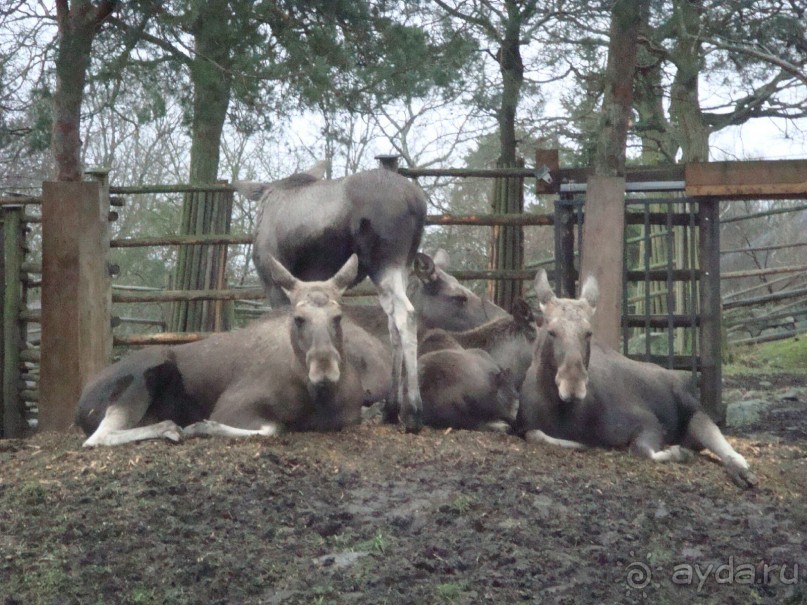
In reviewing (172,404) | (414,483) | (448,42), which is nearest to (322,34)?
(448,42)

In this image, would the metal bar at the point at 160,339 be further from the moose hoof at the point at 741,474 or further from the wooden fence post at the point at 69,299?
the moose hoof at the point at 741,474

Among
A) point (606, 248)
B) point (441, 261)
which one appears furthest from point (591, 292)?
point (441, 261)

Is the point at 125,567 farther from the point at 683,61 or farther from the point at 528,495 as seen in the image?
the point at 683,61

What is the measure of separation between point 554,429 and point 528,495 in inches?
73.3

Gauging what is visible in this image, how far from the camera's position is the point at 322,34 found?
37.1ft

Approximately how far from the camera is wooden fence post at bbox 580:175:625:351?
375 inches

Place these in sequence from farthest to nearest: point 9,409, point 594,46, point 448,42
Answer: point 594,46
point 448,42
point 9,409

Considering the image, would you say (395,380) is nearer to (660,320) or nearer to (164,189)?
(660,320)

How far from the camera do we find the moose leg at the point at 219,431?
7590 millimetres

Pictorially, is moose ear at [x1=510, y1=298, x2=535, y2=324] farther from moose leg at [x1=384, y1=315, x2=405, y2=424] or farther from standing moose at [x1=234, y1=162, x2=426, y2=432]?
moose leg at [x1=384, y1=315, x2=405, y2=424]

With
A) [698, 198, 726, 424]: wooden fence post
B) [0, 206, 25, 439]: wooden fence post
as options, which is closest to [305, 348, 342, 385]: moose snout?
[698, 198, 726, 424]: wooden fence post

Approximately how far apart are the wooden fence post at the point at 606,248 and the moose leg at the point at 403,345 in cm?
181

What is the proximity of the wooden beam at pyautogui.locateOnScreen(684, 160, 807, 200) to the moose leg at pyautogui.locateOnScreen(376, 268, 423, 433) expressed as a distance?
2.76 metres

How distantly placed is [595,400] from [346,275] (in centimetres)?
189
